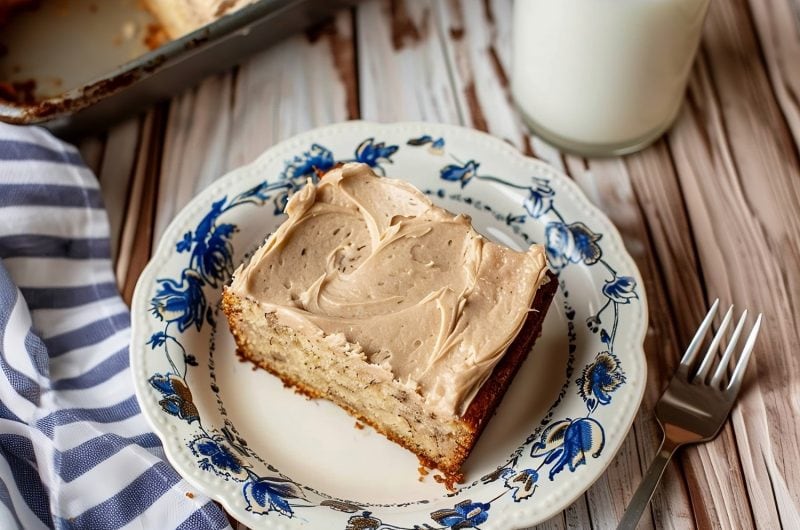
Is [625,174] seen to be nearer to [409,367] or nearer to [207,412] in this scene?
[409,367]

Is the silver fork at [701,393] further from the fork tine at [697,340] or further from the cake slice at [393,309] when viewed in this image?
the cake slice at [393,309]

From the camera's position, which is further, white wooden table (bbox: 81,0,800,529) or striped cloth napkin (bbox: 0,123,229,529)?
white wooden table (bbox: 81,0,800,529)

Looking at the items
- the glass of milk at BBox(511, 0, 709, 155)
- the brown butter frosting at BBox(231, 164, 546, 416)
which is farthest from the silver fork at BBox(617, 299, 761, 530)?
the glass of milk at BBox(511, 0, 709, 155)

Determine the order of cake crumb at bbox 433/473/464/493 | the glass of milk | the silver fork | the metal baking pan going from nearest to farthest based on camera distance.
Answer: cake crumb at bbox 433/473/464/493, the silver fork, the glass of milk, the metal baking pan

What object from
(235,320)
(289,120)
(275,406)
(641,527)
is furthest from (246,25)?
(641,527)

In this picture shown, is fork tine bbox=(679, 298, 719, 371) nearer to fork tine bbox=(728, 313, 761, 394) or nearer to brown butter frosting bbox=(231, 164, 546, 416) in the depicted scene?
fork tine bbox=(728, 313, 761, 394)

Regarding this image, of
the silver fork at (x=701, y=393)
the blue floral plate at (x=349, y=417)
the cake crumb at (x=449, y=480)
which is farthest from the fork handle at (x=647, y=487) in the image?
the cake crumb at (x=449, y=480)

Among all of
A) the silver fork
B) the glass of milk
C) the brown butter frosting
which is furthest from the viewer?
the glass of milk

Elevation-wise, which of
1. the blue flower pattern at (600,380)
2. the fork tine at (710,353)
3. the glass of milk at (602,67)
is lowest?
the fork tine at (710,353)
